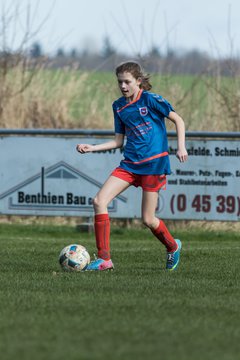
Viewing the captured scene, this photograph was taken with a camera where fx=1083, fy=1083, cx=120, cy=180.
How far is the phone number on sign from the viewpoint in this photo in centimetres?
1561

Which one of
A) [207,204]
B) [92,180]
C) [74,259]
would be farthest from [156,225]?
[92,180]

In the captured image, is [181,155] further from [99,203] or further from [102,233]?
[102,233]

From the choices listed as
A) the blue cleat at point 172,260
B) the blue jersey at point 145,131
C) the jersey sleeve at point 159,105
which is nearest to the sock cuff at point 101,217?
the blue jersey at point 145,131

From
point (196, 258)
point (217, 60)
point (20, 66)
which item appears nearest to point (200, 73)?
point (217, 60)

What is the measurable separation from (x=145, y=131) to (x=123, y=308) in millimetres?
2989

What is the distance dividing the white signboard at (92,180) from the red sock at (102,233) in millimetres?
4988

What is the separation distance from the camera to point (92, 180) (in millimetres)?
16250

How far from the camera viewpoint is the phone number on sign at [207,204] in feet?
51.2

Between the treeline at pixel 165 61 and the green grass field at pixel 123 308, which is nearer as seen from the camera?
the green grass field at pixel 123 308

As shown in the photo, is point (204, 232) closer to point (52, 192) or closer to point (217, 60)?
point (52, 192)

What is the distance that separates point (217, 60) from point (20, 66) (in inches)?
153

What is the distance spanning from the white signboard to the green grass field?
2.29 meters

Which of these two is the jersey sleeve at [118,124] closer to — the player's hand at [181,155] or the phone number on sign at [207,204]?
the player's hand at [181,155]

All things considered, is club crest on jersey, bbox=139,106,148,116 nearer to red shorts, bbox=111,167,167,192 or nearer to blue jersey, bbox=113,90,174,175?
blue jersey, bbox=113,90,174,175
